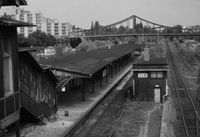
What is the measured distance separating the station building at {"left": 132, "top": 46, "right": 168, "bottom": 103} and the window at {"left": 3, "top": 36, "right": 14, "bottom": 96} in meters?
14.4

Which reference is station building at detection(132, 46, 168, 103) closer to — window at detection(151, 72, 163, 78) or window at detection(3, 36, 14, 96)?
window at detection(151, 72, 163, 78)

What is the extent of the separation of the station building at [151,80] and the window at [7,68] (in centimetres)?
1443

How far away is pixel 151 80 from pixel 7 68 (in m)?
15.4

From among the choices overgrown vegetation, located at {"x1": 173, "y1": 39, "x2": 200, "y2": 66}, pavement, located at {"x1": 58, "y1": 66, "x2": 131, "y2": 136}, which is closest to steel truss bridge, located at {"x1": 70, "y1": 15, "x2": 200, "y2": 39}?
overgrown vegetation, located at {"x1": 173, "y1": 39, "x2": 200, "y2": 66}

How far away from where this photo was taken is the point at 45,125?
16.7 meters

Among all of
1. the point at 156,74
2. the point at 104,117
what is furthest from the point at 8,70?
the point at 156,74

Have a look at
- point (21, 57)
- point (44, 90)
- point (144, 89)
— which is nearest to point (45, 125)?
point (44, 90)

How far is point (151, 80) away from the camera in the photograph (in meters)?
25.1

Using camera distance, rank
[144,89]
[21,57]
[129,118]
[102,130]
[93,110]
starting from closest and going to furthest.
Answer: [21,57]
[102,130]
[129,118]
[93,110]
[144,89]

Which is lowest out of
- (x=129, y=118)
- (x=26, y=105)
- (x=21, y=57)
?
(x=129, y=118)

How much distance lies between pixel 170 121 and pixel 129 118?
2.85 metres

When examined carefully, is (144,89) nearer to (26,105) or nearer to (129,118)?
(129,118)

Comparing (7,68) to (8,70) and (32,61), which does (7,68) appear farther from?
Answer: (32,61)

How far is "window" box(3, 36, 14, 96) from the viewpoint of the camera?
11211mm
